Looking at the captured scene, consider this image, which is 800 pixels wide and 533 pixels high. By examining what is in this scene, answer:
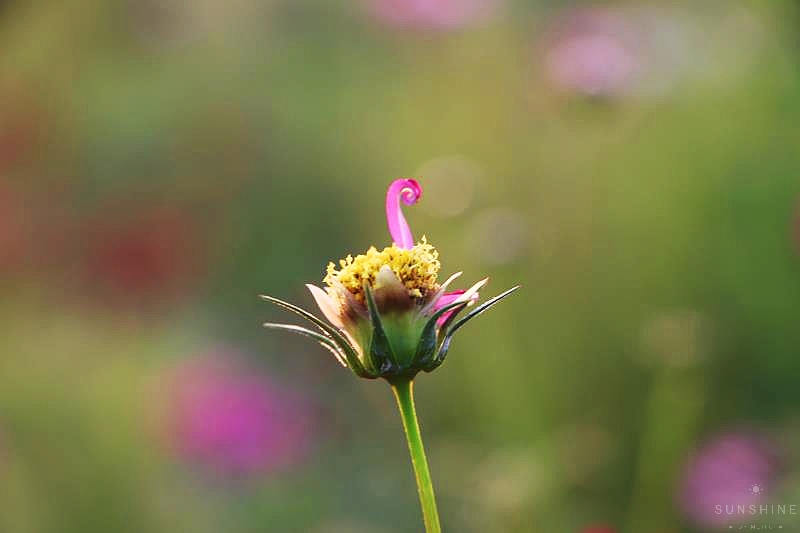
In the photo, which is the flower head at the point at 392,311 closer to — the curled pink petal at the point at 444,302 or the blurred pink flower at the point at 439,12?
the curled pink petal at the point at 444,302

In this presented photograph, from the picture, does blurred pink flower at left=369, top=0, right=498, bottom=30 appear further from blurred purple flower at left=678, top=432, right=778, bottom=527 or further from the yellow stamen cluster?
the yellow stamen cluster

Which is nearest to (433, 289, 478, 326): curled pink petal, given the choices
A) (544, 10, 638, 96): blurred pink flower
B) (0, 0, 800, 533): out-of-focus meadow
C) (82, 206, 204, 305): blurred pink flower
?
(0, 0, 800, 533): out-of-focus meadow

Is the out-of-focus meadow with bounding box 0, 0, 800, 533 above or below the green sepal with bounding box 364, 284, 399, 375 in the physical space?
above

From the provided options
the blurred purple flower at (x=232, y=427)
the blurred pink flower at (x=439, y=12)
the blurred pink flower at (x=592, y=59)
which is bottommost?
the blurred purple flower at (x=232, y=427)

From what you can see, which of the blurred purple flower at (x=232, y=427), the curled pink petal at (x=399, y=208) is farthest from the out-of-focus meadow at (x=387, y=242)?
the curled pink petal at (x=399, y=208)

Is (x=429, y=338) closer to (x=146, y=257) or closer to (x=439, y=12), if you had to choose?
(x=146, y=257)
